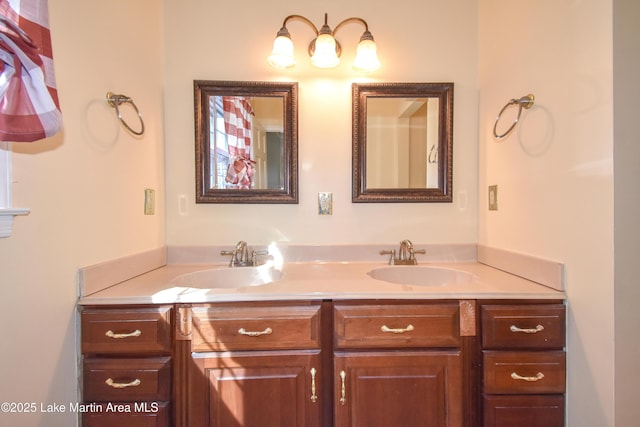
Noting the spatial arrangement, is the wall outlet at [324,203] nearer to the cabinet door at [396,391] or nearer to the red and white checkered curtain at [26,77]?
the cabinet door at [396,391]

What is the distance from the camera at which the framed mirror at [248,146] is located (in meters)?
1.48

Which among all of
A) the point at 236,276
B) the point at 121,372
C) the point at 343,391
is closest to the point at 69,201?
the point at 121,372

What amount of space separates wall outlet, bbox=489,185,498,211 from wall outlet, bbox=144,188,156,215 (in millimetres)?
1708

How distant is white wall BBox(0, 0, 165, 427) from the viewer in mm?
793

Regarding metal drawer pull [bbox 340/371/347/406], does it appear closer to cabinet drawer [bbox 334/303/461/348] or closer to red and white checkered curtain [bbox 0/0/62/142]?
cabinet drawer [bbox 334/303/461/348]

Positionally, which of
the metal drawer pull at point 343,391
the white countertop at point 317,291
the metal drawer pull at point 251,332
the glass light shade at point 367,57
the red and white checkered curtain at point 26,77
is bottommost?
the metal drawer pull at point 343,391

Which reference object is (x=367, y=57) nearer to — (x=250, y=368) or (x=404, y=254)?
(x=404, y=254)

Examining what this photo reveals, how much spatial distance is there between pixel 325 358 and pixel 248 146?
3.55ft

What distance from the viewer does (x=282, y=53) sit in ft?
4.45

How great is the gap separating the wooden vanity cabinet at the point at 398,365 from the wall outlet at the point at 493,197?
64 centimetres

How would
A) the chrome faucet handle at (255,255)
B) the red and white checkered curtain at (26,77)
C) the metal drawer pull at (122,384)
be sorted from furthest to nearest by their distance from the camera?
1. the chrome faucet handle at (255,255)
2. the metal drawer pull at (122,384)
3. the red and white checkered curtain at (26,77)

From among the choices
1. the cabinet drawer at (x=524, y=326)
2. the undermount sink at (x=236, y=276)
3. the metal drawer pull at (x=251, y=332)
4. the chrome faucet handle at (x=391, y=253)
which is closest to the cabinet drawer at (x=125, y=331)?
the metal drawer pull at (x=251, y=332)

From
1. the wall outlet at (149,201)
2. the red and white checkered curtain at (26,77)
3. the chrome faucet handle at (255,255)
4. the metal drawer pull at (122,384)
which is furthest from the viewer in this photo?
the chrome faucet handle at (255,255)

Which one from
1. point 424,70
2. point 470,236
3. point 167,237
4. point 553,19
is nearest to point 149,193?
Result: point 167,237
